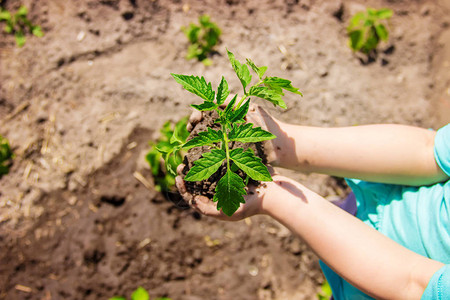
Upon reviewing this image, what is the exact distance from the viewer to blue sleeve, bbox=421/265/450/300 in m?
1.03

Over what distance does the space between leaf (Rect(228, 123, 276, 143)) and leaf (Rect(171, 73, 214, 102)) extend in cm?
14

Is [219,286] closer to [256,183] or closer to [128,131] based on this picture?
[256,183]

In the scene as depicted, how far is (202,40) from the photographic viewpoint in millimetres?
2387

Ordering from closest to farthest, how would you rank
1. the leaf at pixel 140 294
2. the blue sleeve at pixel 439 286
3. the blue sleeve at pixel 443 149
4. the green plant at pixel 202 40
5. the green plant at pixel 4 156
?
1. the blue sleeve at pixel 439 286
2. the blue sleeve at pixel 443 149
3. the leaf at pixel 140 294
4. the green plant at pixel 4 156
5. the green plant at pixel 202 40

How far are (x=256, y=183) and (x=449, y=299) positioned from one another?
709mm

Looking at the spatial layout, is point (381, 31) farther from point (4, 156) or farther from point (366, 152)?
point (4, 156)

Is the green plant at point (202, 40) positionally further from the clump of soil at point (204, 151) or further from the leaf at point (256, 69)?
the leaf at point (256, 69)

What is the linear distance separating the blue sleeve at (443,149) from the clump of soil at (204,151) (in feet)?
2.13

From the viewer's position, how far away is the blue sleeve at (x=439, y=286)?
103cm

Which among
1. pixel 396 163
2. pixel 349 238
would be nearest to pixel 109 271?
pixel 349 238

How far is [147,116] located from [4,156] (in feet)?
3.13

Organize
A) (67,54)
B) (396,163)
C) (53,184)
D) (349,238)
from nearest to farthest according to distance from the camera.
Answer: (349,238) → (396,163) → (53,184) → (67,54)

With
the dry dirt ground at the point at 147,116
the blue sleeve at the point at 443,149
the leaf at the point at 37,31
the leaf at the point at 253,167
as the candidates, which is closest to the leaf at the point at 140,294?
the dry dirt ground at the point at 147,116

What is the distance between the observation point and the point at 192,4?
8.25 feet
